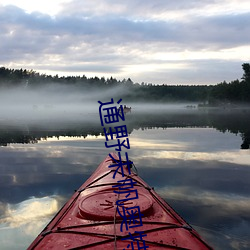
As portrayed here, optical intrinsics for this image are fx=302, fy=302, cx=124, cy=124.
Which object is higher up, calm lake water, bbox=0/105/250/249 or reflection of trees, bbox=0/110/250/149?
reflection of trees, bbox=0/110/250/149

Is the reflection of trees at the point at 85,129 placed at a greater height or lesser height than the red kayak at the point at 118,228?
lesser

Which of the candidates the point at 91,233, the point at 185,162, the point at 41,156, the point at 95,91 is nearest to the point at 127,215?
the point at 91,233

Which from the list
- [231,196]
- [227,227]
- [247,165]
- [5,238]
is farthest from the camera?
[247,165]

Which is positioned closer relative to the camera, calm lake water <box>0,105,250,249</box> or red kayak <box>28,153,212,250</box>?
red kayak <box>28,153,212,250</box>

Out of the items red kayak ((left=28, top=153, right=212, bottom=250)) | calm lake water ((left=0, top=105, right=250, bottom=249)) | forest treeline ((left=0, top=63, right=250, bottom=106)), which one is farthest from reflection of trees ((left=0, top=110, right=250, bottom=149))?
forest treeline ((left=0, top=63, right=250, bottom=106))

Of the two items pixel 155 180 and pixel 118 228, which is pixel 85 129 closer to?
pixel 155 180

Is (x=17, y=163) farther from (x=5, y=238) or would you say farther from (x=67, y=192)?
(x=5, y=238)

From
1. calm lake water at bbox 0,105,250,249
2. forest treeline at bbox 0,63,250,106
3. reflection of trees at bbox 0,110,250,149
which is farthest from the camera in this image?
forest treeline at bbox 0,63,250,106

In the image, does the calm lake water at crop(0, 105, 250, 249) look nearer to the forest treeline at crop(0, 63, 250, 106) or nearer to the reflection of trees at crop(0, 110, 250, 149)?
the reflection of trees at crop(0, 110, 250, 149)

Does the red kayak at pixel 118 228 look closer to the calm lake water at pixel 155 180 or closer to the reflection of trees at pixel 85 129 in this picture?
the calm lake water at pixel 155 180

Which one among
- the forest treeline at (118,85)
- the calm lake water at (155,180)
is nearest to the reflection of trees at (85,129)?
the calm lake water at (155,180)

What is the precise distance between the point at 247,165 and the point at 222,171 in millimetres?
1850

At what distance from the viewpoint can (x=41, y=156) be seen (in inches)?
627

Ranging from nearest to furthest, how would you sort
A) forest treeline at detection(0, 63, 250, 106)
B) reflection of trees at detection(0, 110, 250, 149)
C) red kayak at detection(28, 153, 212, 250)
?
red kayak at detection(28, 153, 212, 250)
reflection of trees at detection(0, 110, 250, 149)
forest treeline at detection(0, 63, 250, 106)
